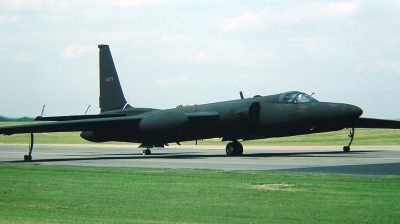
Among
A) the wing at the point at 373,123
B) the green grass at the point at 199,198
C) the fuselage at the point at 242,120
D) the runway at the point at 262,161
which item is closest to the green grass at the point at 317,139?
the wing at the point at 373,123

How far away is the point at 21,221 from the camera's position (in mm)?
8094

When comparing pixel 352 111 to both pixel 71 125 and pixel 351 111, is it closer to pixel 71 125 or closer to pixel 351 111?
pixel 351 111

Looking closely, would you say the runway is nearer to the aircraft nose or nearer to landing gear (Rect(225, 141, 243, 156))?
landing gear (Rect(225, 141, 243, 156))

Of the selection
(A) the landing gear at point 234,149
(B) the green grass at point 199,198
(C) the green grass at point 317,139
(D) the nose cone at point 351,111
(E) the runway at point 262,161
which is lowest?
(B) the green grass at point 199,198

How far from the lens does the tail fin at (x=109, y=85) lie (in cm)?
3228

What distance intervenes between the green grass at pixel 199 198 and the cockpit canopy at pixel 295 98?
10.0m

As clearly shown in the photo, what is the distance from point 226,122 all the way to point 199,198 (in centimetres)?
1612

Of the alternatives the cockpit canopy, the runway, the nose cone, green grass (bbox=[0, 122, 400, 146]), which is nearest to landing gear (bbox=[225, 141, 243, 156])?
the runway

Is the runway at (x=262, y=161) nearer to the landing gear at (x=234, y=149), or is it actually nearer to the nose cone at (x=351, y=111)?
the landing gear at (x=234, y=149)

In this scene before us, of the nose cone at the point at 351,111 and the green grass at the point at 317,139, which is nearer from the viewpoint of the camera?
the nose cone at the point at 351,111


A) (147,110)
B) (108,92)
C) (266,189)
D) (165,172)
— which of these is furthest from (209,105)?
(266,189)

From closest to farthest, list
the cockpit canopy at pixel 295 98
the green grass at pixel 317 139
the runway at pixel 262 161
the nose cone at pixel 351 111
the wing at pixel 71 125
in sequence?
the runway at pixel 262 161 < the nose cone at pixel 351 111 < the wing at pixel 71 125 < the cockpit canopy at pixel 295 98 < the green grass at pixel 317 139

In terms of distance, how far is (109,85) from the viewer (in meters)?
32.4

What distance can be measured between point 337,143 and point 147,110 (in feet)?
54.1
